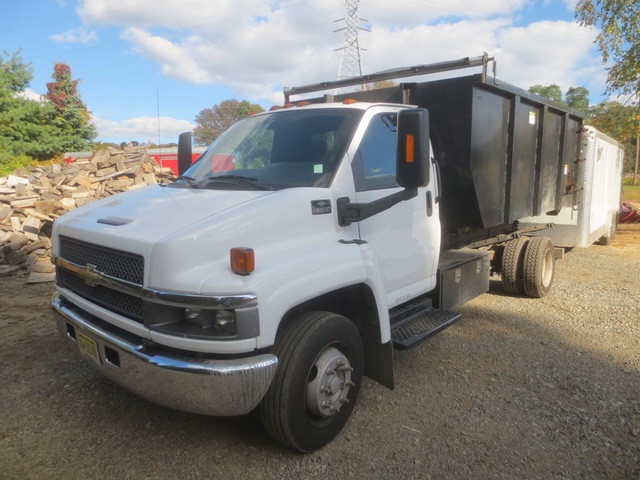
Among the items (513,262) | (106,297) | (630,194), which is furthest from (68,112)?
(630,194)

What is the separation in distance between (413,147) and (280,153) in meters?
1.05

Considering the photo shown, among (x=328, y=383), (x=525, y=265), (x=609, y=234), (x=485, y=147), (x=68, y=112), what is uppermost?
(x=68, y=112)

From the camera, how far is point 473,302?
6625 mm

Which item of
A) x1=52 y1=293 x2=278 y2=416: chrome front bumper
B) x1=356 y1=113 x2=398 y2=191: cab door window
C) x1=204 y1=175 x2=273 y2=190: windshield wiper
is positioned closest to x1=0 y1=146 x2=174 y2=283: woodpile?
x1=204 y1=175 x2=273 y2=190: windshield wiper

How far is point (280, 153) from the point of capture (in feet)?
11.8

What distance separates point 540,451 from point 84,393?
338 centimetres

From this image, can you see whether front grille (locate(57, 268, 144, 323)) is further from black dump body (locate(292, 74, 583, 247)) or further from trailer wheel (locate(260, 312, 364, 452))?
black dump body (locate(292, 74, 583, 247))

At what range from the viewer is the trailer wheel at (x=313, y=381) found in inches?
108

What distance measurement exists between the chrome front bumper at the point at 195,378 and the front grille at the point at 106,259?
387 mm

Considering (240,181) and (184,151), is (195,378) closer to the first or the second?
(240,181)

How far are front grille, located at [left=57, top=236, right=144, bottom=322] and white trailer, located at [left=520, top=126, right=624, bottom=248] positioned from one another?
611 cm

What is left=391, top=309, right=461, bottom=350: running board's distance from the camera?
12.2ft

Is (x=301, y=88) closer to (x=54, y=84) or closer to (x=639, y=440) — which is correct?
(x=639, y=440)

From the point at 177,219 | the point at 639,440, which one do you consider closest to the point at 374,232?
the point at 177,219
